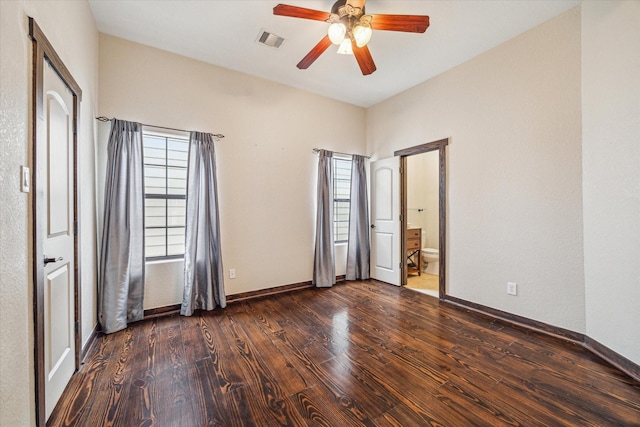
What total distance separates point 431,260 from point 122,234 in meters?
4.60

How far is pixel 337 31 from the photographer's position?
1.97m

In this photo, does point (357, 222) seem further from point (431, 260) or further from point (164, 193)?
point (164, 193)

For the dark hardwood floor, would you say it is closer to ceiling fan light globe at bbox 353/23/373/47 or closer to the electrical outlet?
the electrical outlet

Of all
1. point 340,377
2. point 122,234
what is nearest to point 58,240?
point 122,234

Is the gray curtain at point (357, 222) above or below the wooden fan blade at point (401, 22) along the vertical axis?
below

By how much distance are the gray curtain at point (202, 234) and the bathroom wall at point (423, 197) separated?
12.4ft

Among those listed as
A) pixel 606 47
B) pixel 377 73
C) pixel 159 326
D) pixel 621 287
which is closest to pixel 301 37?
pixel 377 73

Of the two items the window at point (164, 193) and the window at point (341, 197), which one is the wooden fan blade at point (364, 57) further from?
the window at point (164, 193)

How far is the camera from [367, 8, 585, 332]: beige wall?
235 cm

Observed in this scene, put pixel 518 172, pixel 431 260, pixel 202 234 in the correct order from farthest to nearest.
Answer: pixel 431 260 → pixel 202 234 → pixel 518 172

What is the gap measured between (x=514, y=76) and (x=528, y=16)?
0.51m

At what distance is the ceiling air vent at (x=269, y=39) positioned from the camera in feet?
8.71

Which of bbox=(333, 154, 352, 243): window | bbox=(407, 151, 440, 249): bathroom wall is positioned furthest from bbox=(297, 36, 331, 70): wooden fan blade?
bbox=(407, 151, 440, 249): bathroom wall

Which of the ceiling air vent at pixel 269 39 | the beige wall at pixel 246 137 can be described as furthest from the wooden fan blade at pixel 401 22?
the beige wall at pixel 246 137
